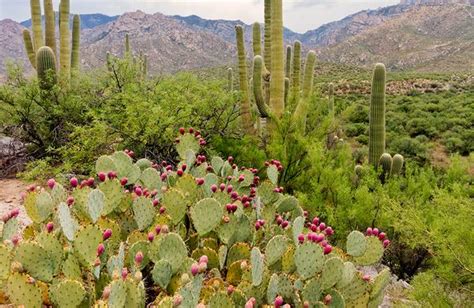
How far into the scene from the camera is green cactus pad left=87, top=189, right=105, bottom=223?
345 centimetres

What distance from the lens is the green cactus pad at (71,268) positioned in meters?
3.12

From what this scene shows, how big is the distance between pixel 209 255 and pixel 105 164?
65.7 inches

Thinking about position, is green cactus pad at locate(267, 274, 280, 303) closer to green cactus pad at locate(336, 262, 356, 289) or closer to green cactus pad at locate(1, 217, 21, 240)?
green cactus pad at locate(336, 262, 356, 289)

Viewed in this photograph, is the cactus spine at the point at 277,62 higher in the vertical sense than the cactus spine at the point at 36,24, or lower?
lower

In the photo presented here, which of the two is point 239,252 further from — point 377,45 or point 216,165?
point 377,45

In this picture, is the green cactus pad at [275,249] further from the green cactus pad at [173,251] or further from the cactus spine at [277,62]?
the cactus spine at [277,62]

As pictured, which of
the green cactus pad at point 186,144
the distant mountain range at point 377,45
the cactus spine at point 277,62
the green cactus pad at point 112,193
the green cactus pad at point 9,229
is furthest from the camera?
the distant mountain range at point 377,45

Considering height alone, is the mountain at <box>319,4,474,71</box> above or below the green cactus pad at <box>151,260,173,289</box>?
above

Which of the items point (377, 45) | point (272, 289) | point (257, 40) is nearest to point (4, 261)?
point (272, 289)

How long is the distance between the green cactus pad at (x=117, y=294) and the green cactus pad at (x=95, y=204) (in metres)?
1.09

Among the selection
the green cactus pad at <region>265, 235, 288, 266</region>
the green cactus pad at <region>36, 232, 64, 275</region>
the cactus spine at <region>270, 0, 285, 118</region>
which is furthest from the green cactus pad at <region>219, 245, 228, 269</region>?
the cactus spine at <region>270, 0, 285, 118</region>

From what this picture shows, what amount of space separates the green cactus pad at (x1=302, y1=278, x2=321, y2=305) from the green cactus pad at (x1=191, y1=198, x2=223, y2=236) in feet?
3.05

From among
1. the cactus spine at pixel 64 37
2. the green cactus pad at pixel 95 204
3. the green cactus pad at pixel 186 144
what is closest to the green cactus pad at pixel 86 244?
the green cactus pad at pixel 95 204

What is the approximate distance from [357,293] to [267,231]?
104 centimetres
